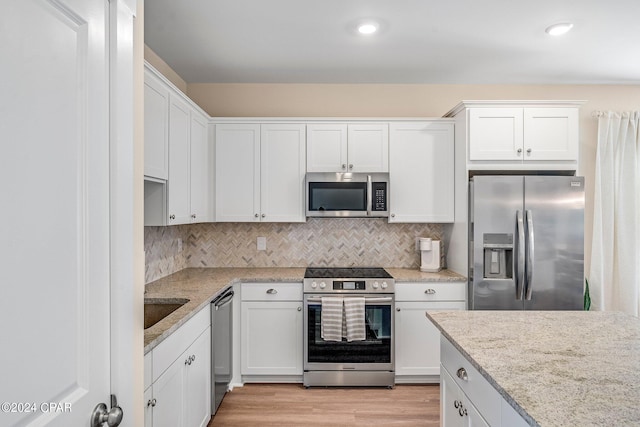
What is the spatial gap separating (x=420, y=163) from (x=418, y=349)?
63.8 inches

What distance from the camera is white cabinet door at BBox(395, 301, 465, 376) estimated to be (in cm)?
317

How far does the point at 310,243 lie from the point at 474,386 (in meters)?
2.44

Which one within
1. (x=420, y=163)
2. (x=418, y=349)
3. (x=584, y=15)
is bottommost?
(x=418, y=349)

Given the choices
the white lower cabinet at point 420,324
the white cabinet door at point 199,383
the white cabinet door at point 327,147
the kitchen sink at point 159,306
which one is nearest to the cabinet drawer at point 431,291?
the white lower cabinet at point 420,324

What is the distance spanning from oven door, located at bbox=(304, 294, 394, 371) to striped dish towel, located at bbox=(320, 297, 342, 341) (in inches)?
2.3

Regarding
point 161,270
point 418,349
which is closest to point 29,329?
point 161,270

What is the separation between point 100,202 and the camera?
0.99 m

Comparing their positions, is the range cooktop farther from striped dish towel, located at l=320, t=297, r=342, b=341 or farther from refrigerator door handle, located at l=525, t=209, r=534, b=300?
refrigerator door handle, located at l=525, t=209, r=534, b=300

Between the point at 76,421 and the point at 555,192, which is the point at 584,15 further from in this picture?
the point at 76,421

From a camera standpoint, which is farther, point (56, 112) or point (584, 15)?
point (584, 15)

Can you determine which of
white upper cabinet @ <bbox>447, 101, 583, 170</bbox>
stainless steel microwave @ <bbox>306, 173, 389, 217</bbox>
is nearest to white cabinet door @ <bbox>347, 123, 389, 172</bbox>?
stainless steel microwave @ <bbox>306, 173, 389, 217</bbox>

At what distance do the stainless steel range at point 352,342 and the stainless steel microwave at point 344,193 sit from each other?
61 centimetres

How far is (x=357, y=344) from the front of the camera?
3113mm

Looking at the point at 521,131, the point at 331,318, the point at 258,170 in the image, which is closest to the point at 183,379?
the point at 331,318
